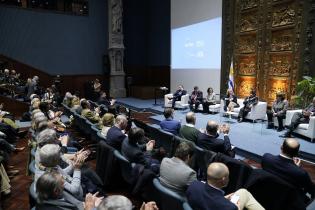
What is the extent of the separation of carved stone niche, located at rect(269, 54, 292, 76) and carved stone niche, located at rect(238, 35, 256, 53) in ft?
2.75

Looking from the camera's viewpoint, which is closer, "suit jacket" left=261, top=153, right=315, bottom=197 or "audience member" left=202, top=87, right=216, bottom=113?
"suit jacket" left=261, top=153, right=315, bottom=197

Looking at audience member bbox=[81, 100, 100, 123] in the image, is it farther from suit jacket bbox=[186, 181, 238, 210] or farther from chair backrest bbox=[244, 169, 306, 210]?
suit jacket bbox=[186, 181, 238, 210]

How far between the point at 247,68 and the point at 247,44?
75 centimetres

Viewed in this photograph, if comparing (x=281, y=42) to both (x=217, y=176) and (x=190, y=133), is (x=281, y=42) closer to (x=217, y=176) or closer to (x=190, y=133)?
(x=190, y=133)

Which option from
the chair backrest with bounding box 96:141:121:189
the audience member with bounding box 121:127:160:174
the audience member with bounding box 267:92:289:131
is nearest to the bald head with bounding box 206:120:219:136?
the audience member with bounding box 121:127:160:174

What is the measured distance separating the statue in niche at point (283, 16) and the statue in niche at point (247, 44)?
921 millimetres

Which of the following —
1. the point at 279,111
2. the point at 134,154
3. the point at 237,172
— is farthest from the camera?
the point at 279,111

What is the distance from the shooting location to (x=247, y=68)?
9227 mm

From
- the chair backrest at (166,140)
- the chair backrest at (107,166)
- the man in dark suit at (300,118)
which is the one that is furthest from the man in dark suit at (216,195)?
the man in dark suit at (300,118)

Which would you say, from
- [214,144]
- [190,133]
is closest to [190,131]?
[190,133]

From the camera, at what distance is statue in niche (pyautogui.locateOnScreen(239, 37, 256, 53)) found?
8.98m

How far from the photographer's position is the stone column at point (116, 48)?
515 inches

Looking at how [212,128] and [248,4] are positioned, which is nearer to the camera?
[212,128]

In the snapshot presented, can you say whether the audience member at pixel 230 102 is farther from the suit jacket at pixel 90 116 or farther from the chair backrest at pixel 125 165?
the chair backrest at pixel 125 165
